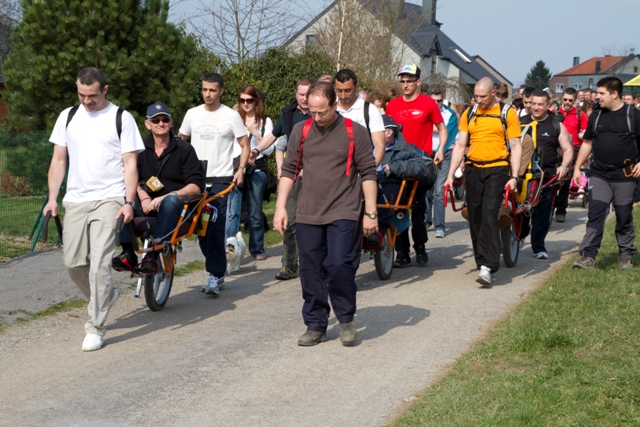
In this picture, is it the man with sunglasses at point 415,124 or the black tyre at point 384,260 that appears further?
the man with sunglasses at point 415,124

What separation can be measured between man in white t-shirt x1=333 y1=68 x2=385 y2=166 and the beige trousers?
275 cm

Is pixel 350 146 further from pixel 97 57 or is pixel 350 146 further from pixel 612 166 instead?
pixel 97 57

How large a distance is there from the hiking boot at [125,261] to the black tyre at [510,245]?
4627mm

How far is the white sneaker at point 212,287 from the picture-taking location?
8664mm

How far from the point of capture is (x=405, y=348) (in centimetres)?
665

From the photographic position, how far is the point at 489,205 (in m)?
9.13

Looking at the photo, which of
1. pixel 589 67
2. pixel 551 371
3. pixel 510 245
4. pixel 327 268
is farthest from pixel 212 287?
pixel 589 67

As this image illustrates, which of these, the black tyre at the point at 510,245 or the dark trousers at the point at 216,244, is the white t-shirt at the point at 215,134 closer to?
the dark trousers at the point at 216,244

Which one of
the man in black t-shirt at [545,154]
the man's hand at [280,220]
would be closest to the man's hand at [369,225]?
the man's hand at [280,220]

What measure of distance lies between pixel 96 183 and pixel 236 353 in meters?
1.69

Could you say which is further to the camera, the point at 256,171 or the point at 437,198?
the point at 437,198

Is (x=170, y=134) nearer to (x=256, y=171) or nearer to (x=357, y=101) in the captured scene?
(x=357, y=101)

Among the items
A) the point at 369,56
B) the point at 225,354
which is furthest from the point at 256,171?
the point at 369,56

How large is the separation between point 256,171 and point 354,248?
4.28 meters
